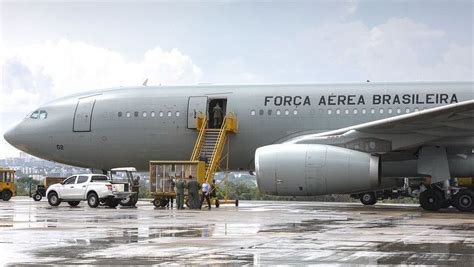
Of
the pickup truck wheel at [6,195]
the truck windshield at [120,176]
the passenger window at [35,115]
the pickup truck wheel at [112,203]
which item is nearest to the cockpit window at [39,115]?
the passenger window at [35,115]

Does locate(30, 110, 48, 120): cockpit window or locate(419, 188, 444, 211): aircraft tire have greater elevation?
locate(30, 110, 48, 120): cockpit window

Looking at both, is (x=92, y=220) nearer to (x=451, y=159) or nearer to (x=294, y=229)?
(x=294, y=229)

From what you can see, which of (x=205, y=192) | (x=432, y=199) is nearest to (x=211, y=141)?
(x=205, y=192)

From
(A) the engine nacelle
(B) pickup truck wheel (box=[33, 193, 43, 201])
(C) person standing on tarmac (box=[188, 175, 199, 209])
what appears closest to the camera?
(A) the engine nacelle

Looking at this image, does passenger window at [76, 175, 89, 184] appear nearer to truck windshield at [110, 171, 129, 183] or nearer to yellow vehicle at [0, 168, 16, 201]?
truck windshield at [110, 171, 129, 183]

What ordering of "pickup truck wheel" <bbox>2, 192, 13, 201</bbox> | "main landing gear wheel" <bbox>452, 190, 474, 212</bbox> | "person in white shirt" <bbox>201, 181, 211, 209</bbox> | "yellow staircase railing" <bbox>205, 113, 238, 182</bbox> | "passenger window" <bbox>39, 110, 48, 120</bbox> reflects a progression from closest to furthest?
"main landing gear wheel" <bbox>452, 190, 474, 212</bbox>, "person in white shirt" <bbox>201, 181, 211, 209</bbox>, "yellow staircase railing" <bbox>205, 113, 238, 182</bbox>, "passenger window" <bbox>39, 110, 48, 120</bbox>, "pickup truck wheel" <bbox>2, 192, 13, 201</bbox>

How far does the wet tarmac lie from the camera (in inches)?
375

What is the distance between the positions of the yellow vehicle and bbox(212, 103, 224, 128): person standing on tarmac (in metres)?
14.4

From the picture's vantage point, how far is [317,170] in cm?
2248

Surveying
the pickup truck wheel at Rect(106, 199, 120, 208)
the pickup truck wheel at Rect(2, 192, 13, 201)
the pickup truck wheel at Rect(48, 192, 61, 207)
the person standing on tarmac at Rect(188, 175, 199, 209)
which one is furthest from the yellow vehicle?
the person standing on tarmac at Rect(188, 175, 199, 209)

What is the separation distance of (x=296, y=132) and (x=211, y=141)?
304 centimetres

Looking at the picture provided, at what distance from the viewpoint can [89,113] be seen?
2830cm

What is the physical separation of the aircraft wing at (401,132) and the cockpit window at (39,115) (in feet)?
33.9

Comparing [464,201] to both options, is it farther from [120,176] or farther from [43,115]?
[43,115]
